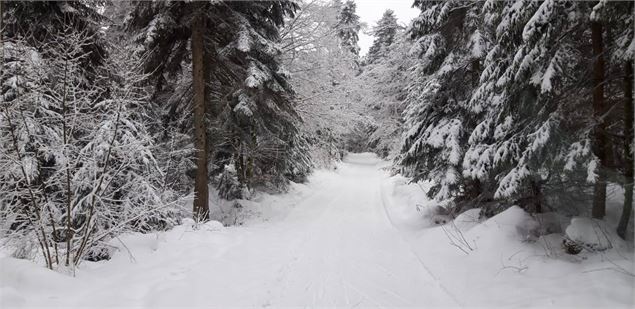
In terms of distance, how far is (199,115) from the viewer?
1027 centimetres

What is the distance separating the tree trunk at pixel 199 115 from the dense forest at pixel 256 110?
0.06m

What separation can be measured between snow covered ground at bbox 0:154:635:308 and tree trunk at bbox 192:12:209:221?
166cm

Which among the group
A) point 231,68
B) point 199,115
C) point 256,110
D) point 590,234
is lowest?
point 590,234

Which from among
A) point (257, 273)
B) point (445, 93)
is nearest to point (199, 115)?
point (257, 273)

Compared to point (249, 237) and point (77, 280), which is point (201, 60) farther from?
point (77, 280)

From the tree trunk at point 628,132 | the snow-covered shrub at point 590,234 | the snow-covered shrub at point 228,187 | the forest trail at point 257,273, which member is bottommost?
the forest trail at point 257,273

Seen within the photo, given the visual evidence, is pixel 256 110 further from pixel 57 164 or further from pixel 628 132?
pixel 628 132

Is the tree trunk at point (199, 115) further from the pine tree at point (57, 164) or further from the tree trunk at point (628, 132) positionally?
the tree trunk at point (628, 132)

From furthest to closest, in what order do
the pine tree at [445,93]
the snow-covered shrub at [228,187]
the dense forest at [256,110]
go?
the snow-covered shrub at [228,187] < the pine tree at [445,93] < the dense forest at [256,110]

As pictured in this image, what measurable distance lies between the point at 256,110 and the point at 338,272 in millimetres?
5909

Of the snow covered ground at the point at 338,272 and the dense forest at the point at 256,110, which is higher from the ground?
the dense forest at the point at 256,110

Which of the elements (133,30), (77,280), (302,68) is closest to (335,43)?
(302,68)

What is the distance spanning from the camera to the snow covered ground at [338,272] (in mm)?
4465

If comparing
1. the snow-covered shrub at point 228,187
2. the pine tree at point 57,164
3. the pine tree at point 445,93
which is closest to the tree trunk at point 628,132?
the pine tree at point 445,93
